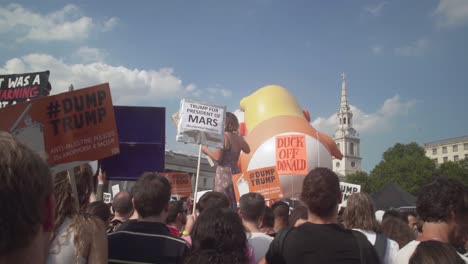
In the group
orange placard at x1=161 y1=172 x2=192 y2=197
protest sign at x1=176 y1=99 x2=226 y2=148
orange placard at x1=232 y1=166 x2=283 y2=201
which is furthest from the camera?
orange placard at x1=161 y1=172 x2=192 y2=197

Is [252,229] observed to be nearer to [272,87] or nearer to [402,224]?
[402,224]

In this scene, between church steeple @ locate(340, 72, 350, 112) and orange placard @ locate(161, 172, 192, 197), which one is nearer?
orange placard @ locate(161, 172, 192, 197)

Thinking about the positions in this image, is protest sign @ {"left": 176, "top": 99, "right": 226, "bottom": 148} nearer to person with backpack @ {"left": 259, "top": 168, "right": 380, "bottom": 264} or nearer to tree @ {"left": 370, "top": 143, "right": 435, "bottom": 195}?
person with backpack @ {"left": 259, "top": 168, "right": 380, "bottom": 264}

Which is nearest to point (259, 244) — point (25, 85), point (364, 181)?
point (25, 85)

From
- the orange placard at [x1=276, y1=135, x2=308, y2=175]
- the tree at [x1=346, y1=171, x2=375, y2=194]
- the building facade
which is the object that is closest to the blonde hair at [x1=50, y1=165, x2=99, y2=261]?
the orange placard at [x1=276, y1=135, x2=308, y2=175]

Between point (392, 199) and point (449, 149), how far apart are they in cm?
10682

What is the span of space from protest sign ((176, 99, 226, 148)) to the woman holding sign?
5.3 inches

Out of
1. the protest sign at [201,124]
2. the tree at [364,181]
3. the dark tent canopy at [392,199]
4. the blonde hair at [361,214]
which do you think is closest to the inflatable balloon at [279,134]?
the dark tent canopy at [392,199]

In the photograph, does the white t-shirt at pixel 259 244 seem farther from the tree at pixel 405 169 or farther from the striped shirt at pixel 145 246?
the tree at pixel 405 169

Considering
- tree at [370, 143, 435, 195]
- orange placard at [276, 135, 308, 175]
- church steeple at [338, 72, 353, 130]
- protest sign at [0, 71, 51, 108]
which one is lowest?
orange placard at [276, 135, 308, 175]

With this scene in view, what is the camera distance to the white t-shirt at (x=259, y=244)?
11.6 feet

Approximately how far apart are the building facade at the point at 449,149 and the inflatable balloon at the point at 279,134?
339 feet

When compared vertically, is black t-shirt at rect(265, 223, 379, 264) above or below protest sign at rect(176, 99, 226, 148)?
below

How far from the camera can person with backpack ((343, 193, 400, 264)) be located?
349 centimetres
